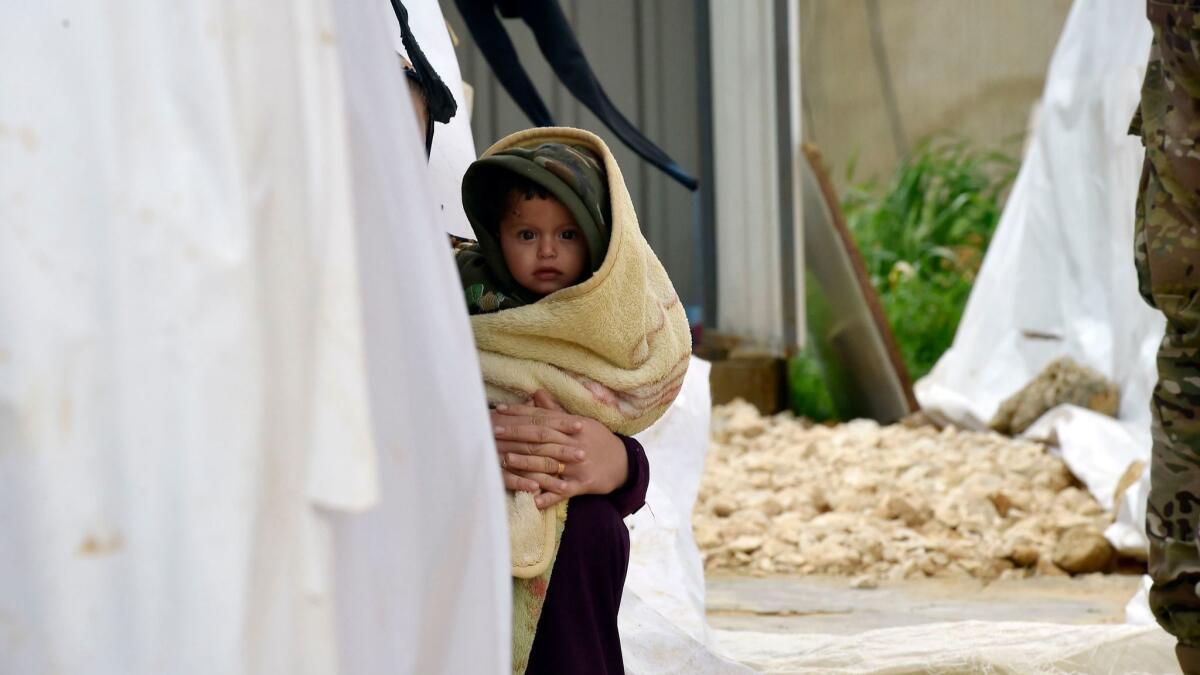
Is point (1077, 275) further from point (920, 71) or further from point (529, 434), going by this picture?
point (529, 434)

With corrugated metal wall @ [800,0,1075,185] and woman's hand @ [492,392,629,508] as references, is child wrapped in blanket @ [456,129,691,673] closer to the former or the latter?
woman's hand @ [492,392,629,508]

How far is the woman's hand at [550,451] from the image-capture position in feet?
5.43

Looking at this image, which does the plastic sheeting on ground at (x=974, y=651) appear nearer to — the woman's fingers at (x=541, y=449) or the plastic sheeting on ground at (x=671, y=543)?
the plastic sheeting on ground at (x=671, y=543)

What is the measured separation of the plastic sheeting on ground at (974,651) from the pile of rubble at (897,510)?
102 cm

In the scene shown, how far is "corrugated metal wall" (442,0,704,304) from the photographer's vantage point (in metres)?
5.98

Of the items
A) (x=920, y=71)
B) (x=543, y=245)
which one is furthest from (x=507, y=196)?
(x=920, y=71)

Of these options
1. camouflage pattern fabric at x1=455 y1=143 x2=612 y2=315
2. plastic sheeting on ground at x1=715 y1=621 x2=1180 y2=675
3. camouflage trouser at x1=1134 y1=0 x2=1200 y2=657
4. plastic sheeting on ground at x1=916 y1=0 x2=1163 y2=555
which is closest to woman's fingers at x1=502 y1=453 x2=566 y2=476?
camouflage pattern fabric at x1=455 y1=143 x2=612 y2=315

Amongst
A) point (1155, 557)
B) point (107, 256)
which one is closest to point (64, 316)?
point (107, 256)

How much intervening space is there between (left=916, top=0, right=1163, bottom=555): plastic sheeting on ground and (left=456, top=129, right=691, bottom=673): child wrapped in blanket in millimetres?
2916

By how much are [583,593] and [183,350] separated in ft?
2.86

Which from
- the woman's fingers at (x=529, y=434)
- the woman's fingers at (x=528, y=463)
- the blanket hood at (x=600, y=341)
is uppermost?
the blanket hood at (x=600, y=341)

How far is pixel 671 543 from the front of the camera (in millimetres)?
2744

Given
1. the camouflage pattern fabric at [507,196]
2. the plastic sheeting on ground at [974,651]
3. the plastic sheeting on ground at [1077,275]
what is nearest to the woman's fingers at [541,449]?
the camouflage pattern fabric at [507,196]

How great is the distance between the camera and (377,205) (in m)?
1.05
